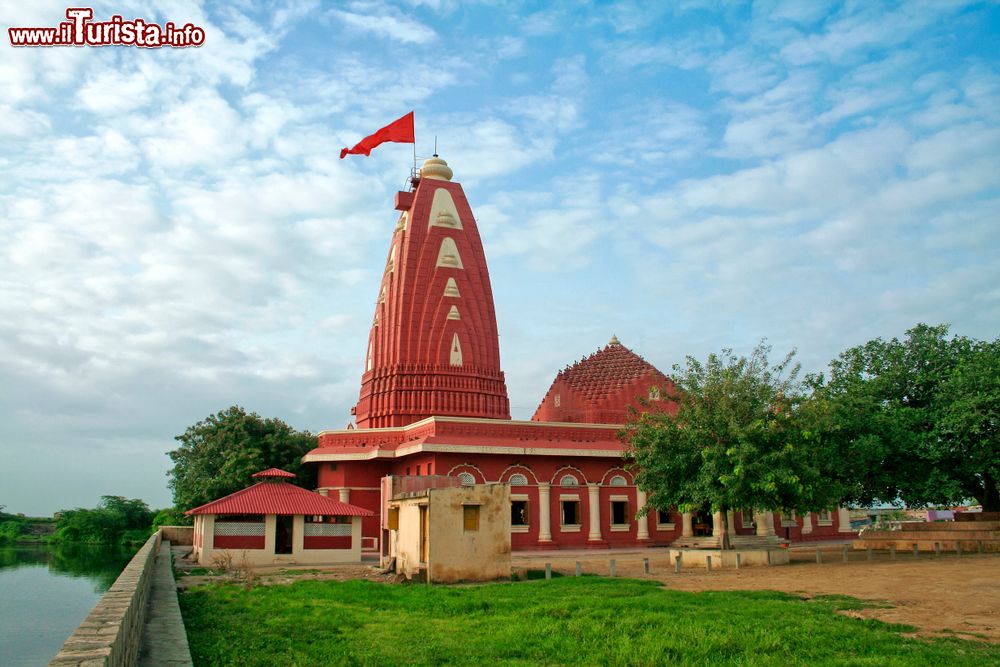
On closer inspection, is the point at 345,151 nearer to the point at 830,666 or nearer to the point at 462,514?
the point at 462,514

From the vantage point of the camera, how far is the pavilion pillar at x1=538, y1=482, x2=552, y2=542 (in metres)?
31.3

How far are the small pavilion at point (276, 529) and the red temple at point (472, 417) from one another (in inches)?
163

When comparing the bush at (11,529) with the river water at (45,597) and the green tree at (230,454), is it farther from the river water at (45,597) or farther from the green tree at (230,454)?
the green tree at (230,454)

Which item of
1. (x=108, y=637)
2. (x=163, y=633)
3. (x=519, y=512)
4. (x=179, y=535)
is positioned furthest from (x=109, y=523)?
(x=108, y=637)

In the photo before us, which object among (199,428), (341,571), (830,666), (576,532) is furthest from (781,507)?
(199,428)

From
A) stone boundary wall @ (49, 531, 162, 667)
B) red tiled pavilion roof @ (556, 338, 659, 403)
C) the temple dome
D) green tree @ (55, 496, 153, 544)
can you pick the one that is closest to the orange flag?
the temple dome

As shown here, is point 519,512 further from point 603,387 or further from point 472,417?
point 603,387

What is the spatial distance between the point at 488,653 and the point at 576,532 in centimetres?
2194

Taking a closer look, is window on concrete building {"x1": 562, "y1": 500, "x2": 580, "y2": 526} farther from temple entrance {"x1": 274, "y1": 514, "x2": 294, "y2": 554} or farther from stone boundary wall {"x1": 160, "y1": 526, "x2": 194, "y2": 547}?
stone boundary wall {"x1": 160, "y1": 526, "x2": 194, "y2": 547}

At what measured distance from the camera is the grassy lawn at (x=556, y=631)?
1006cm

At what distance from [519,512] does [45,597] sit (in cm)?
1637

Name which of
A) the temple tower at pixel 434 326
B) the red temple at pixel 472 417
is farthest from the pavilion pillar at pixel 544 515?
the temple tower at pixel 434 326

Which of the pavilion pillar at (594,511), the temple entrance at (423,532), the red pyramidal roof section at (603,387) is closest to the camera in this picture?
the temple entrance at (423,532)

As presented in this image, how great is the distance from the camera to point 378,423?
36656mm
